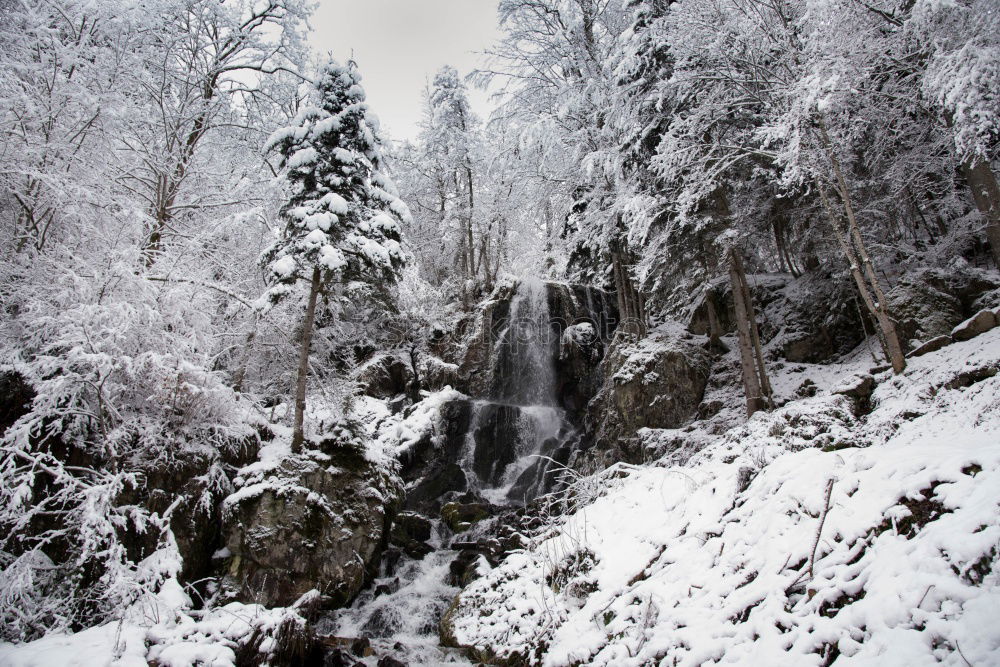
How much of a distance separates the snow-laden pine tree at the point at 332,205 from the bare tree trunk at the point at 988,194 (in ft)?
39.9

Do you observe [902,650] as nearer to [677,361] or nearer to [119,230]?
[119,230]

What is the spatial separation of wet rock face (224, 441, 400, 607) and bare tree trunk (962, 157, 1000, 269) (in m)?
13.9

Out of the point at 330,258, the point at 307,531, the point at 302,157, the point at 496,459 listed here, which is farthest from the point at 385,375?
the point at 307,531

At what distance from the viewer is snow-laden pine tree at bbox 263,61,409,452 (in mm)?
10383

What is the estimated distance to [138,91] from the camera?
9.29 meters

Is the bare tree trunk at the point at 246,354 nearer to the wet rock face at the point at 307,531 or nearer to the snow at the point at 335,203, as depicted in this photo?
the wet rock face at the point at 307,531

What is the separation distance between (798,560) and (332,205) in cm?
1058

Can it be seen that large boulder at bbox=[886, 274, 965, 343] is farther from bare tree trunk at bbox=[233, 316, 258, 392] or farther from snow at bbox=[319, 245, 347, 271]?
bare tree trunk at bbox=[233, 316, 258, 392]

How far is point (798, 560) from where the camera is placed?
3.46 meters

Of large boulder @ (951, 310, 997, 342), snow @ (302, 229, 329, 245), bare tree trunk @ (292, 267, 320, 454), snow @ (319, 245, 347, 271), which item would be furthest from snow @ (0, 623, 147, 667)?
large boulder @ (951, 310, 997, 342)

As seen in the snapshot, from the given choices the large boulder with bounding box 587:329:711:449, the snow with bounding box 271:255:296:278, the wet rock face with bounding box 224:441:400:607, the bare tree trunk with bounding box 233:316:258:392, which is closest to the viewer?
the wet rock face with bounding box 224:441:400:607

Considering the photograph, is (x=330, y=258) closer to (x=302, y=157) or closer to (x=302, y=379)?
(x=302, y=157)

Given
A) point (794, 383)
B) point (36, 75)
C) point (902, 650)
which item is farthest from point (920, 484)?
point (36, 75)

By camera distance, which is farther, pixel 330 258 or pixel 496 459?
pixel 496 459
